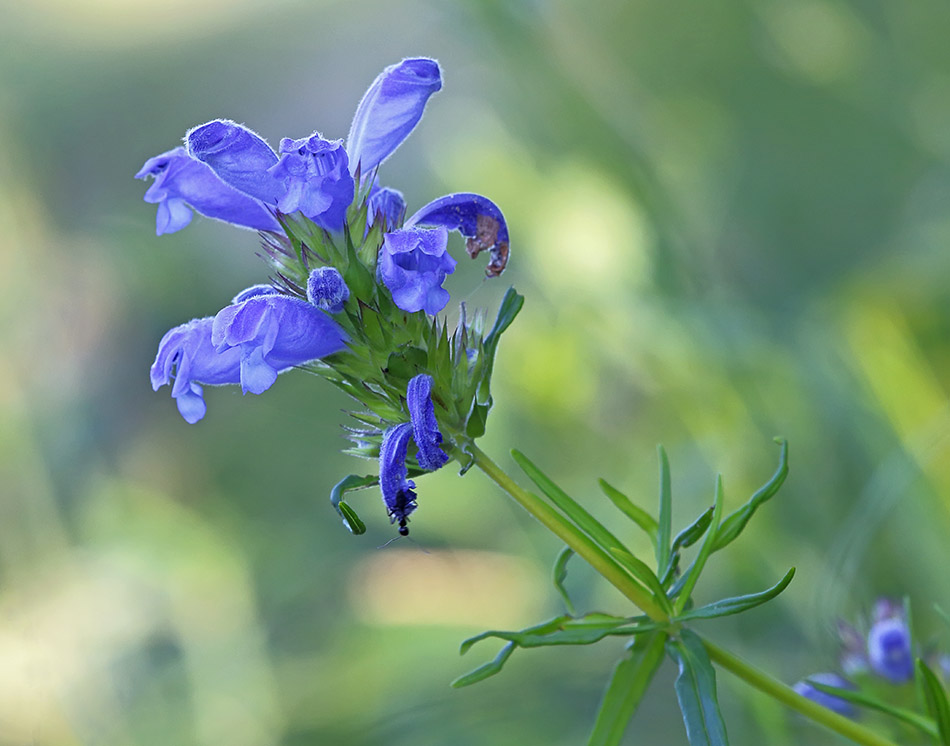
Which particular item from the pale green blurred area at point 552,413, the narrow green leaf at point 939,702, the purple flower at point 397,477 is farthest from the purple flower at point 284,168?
the pale green blurred area at point 552,413

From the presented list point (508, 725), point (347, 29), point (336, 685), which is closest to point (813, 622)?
point (508, 725)

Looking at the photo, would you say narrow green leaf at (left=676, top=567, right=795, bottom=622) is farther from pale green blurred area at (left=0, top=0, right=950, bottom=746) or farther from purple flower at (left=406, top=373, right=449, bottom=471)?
pale green blurred area at (left=0, top=0, right=950, bottom=746)

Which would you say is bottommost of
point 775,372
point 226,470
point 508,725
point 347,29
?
point 508,725

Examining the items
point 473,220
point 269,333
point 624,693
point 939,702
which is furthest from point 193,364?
point 939,702

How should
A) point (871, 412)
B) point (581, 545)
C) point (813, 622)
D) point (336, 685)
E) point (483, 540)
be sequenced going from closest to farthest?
point (581, 545) → point (813, 622) → point (871, 412) → point (336, 685) → point (483, 540)

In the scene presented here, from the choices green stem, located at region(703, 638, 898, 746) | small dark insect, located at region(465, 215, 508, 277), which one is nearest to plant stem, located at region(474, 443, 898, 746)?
green stem, located at region(703, 638, 898, 746)

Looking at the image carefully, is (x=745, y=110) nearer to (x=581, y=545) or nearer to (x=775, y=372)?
(x=775, y=372)

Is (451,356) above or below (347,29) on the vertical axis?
below

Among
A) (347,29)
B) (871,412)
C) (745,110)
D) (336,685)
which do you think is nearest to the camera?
(871,412)

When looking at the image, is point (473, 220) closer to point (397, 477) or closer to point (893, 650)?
point (397, 477)
